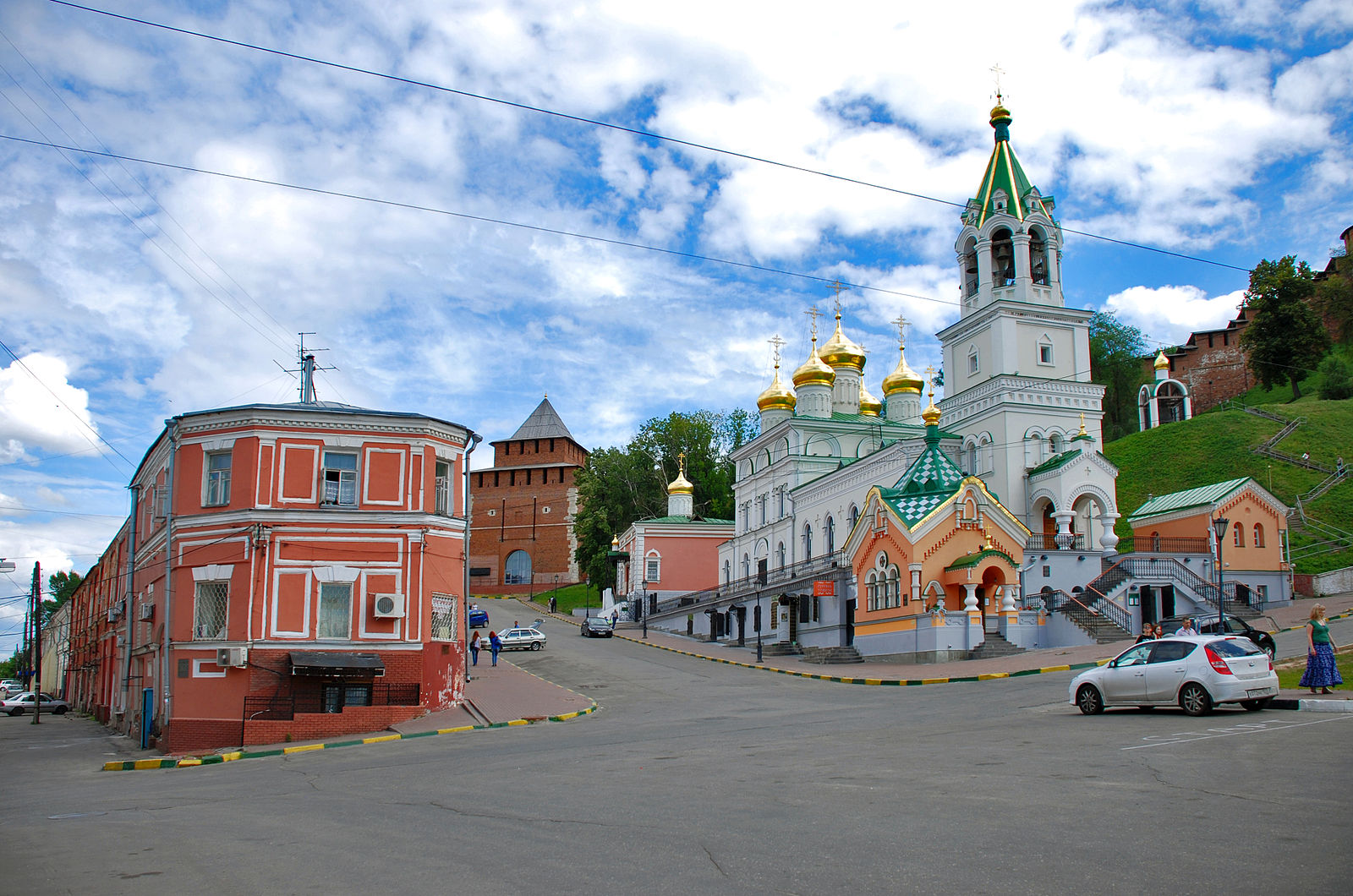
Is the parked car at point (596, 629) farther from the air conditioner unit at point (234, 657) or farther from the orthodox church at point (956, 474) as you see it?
the air conditioner unit at point (234, 657)

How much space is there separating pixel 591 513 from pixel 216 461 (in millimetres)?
49080

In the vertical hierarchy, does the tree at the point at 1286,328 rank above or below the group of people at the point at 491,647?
above

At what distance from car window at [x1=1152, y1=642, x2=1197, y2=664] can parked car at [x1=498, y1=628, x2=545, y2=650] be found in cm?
2961

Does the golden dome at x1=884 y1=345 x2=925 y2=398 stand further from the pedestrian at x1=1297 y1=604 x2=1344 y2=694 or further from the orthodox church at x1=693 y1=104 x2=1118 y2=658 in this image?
the pedestrian at x1=1297 y1=604 x2=1344 y2=694

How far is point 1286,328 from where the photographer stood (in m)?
69.9

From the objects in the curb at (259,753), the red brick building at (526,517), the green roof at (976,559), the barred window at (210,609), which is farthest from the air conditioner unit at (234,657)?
the red brick building at (526,517)

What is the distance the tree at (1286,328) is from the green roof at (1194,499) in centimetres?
3531

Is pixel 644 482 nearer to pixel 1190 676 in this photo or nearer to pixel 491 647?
pixel 491 647

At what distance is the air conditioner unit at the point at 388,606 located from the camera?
2278cm

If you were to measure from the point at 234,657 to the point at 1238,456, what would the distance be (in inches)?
1861

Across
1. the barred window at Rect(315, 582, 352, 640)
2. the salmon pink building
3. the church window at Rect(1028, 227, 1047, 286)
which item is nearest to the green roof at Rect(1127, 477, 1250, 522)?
the church window at Rect(1028, 227, 1047, 286)

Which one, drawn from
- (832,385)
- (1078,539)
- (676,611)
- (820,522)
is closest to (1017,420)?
(1078,539)

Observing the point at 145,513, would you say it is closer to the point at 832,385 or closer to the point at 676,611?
the point at 676,611

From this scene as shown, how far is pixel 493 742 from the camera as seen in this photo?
1745 cm
